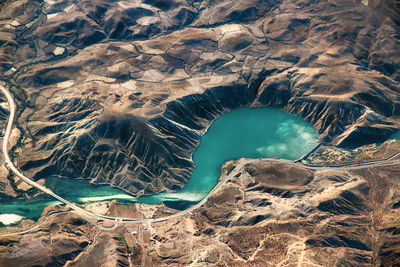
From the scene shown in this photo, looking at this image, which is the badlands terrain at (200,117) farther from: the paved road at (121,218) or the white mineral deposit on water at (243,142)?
the white mineral deposit on water at (243,142)

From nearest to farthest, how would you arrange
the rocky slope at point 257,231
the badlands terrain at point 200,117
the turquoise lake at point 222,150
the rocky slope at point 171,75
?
the rocky slope at point 257,231, the badlands terrain at point 200,117, the turquoise lake at point 222,150, the rocky slope at point 171,75

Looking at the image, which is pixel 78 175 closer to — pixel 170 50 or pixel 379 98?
pixel 170 50

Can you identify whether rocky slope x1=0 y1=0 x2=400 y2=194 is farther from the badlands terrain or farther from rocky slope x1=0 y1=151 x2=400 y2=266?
rocky slope x1=0 y1=151 x2=400 y2=266

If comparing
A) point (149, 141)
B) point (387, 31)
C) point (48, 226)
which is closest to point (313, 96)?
point (387, 31)

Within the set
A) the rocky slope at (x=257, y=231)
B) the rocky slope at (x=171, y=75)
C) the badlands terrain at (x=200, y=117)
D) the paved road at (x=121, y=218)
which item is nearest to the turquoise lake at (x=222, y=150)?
the paved road at (x=121, y=218)

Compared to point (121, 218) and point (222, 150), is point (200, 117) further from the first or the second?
point (121, 218)
